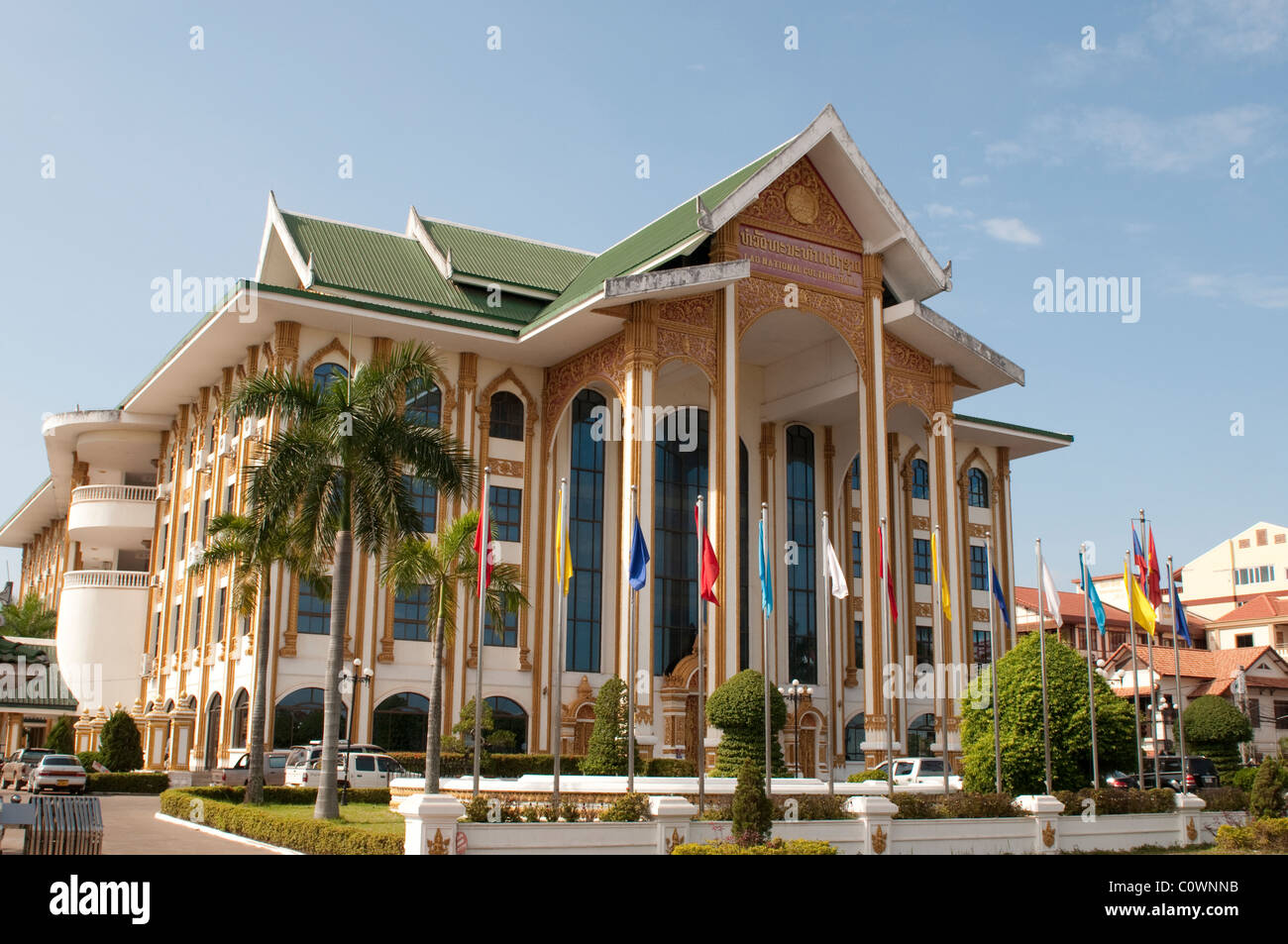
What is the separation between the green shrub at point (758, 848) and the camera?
52.4 feet

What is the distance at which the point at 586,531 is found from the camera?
37000 mm

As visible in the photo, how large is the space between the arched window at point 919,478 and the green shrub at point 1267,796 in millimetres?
22891

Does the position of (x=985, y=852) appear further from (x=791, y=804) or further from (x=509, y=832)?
(x=509, y=832)

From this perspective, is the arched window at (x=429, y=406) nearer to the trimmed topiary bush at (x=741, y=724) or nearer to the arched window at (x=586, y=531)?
the arched window at (x=586, y=531)

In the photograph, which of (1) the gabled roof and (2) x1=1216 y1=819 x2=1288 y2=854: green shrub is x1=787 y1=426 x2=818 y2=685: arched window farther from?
(1) the gabled roof

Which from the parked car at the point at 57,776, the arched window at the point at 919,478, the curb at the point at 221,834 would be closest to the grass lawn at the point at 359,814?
the curb at the point at 221,834

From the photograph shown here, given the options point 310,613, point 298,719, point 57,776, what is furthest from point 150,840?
point 310,613

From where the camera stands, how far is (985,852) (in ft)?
66.6

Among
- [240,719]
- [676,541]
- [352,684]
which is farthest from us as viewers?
[676,541]

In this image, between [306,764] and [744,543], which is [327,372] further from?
[744,543]

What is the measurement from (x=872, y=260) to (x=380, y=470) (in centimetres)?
2000

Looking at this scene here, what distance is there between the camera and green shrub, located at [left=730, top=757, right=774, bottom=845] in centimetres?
1673

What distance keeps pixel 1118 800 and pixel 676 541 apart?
57.5 feet

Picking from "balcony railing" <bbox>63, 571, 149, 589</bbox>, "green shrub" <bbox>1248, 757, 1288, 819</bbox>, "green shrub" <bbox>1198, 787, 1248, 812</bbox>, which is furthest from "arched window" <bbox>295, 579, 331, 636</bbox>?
"green shrub" <bbox>1248, 757, 1288, 819</bbox>
